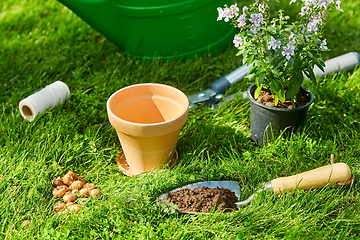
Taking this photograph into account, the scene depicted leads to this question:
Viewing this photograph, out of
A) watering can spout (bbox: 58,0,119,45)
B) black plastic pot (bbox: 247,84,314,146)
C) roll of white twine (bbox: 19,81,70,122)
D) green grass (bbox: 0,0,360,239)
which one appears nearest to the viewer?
green grass (bbox: 0,0,360,239)

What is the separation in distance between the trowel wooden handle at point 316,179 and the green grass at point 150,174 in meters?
0.03

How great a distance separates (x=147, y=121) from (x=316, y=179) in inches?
33.4

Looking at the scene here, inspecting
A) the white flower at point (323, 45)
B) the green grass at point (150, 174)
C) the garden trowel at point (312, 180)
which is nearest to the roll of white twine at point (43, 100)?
the green grass at point (150, 174)

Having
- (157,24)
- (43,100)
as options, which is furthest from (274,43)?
(43,100)

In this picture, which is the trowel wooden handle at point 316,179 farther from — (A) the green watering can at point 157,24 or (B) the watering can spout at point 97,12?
(B) the watering can spout at point 97,12

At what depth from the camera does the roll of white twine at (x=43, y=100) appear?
1938 mm

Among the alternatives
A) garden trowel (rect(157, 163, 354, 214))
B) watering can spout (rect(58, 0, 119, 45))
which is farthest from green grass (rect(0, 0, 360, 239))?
watering can spout (rect(58, 0, 119, 45))

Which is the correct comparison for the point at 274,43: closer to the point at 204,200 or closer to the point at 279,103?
Result: the point at 279,103

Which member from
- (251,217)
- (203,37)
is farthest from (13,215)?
(203,37)

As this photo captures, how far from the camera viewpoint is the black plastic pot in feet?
5.56

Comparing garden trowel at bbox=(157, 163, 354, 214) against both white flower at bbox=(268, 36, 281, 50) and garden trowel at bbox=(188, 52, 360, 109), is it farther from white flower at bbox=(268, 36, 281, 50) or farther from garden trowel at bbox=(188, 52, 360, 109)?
garden trowel at bbox=(188, 52, 360, 109)

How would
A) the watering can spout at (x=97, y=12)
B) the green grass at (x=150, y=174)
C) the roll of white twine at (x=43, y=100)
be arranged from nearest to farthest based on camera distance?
the green grass at (x=150, y=174), the roll of white twine at (x=43, y=100), the watering can spout at (x=97, y=12)

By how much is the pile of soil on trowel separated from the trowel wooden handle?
0.66 ft

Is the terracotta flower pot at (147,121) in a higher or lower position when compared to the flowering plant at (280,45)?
lower
